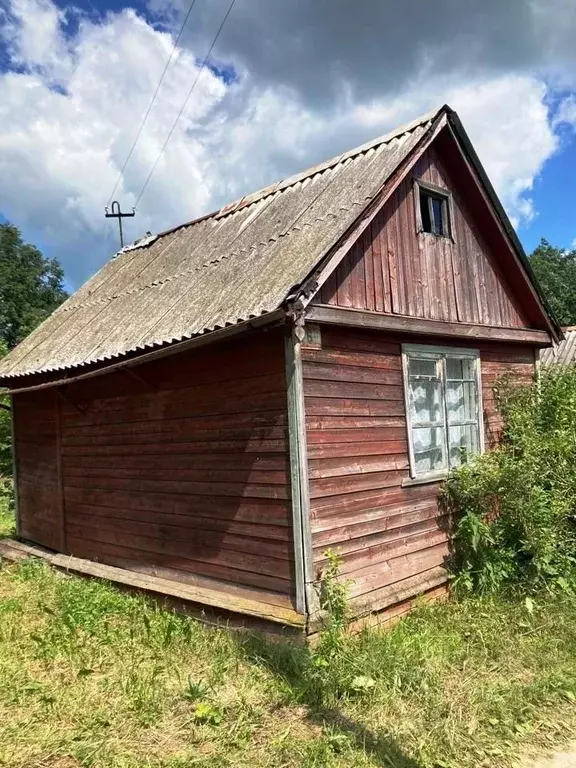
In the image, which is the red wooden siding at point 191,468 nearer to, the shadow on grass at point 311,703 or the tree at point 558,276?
the shadow on grass at point 311,703

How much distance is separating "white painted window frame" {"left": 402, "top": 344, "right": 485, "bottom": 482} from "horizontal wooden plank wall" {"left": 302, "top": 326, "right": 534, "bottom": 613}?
0.07 meters

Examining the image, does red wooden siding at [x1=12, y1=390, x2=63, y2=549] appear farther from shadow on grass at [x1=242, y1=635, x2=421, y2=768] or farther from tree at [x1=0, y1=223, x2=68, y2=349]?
tree at [x1=0, y1=223, x2=68, y2=349]

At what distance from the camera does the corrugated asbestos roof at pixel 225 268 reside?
5762 millimetres

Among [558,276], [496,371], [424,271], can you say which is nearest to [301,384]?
[424,271]

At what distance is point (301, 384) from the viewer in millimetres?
5359

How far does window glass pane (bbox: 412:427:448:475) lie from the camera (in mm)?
6672

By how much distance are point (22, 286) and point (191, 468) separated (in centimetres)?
3811

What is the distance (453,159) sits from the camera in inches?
291

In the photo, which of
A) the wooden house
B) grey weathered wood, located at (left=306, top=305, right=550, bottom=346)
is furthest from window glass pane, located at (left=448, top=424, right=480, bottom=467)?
grey weathered wood, located at (left=306, top=305, right=550, bottom=346)

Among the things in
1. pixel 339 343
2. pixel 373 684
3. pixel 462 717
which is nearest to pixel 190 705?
pixel 373 684

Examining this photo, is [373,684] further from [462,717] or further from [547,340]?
[547,340]

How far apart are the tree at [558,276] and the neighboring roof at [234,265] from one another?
119 ft

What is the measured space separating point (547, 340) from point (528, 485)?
2.96 metres

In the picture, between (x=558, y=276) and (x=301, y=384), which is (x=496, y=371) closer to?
(x=301, y=384)
